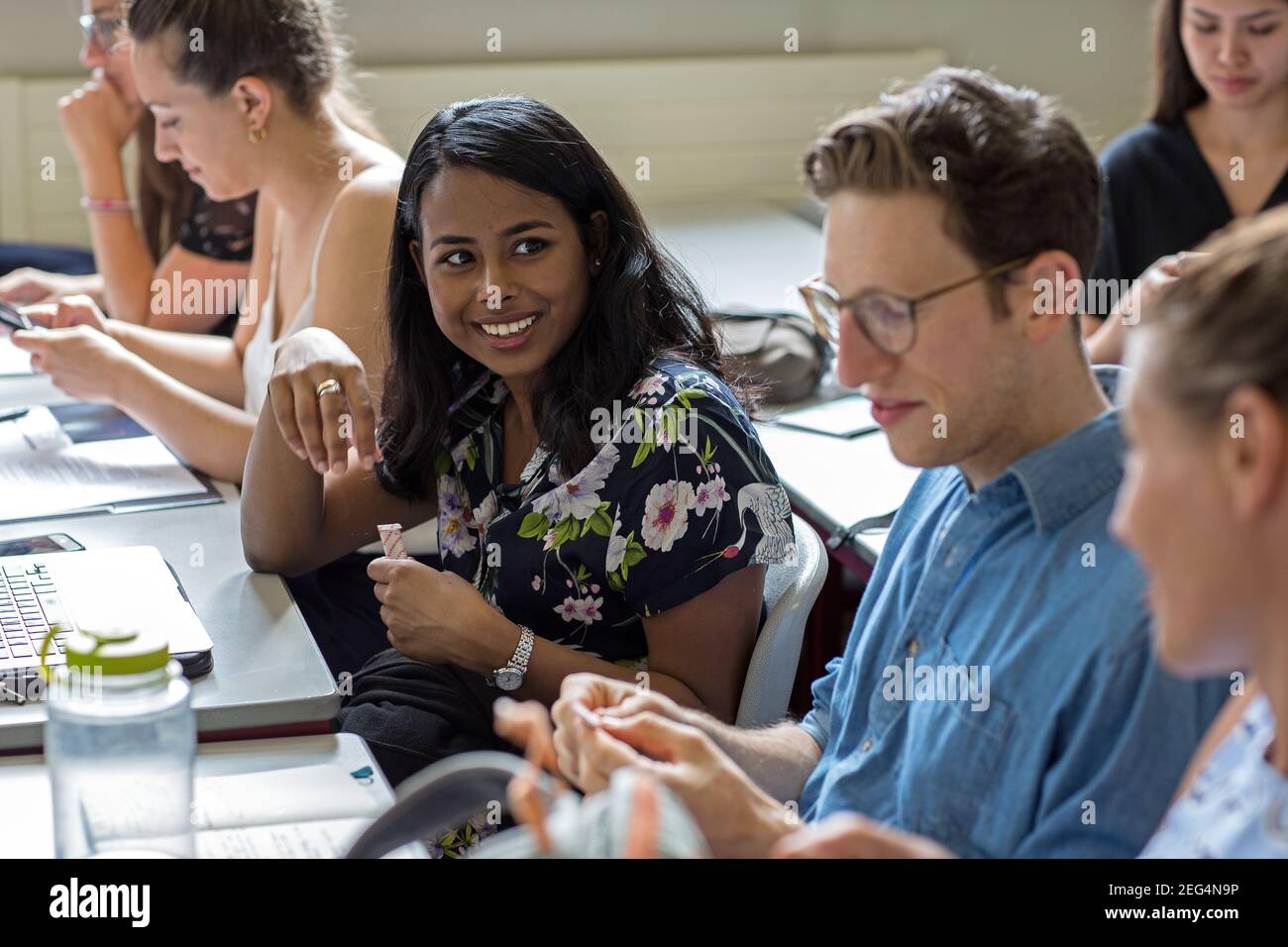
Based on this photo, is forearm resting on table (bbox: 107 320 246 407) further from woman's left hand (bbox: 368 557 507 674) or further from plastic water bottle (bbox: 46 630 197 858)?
plastic water bottle (bbox: 46 630 197 858)

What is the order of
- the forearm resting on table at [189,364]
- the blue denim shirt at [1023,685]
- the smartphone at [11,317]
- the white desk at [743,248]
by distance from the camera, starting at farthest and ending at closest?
the white desk at [743,248] → the smartphone at [11,317] → the forearm resting on table at [189,364] → the blue denim shirt at [1023,685]

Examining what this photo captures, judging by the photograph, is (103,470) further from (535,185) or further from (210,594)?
(535,185)

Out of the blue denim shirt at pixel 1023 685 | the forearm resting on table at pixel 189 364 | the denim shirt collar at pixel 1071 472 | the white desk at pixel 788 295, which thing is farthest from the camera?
the forearm resting on table at pixel 189 364

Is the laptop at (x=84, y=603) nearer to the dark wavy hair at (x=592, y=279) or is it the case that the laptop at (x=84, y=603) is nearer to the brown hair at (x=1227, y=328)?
the dark wavy hair at (x=592, y=279)

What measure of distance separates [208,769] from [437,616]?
35 centimetres

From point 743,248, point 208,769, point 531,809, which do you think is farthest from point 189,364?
point 531,809

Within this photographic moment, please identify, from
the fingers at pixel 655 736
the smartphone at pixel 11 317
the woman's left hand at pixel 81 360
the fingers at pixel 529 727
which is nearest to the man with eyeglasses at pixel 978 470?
the fingers at pixel 655 736

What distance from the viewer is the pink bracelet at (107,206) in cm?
301

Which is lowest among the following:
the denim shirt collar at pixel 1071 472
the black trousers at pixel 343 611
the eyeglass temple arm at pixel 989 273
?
the black trousers at pixel 343 611

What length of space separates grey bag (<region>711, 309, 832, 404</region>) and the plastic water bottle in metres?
1.59

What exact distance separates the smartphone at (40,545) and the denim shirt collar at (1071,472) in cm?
110

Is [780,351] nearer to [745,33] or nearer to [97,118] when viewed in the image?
[97,118]
